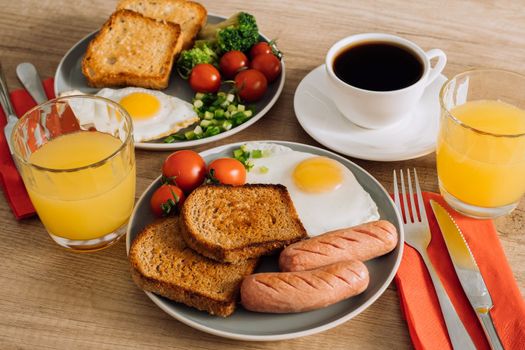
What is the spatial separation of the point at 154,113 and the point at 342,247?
116 cm

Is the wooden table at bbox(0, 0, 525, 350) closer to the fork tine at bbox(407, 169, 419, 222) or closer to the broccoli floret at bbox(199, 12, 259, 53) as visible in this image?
the fork tine at bbox(407, 169, 419, 222)

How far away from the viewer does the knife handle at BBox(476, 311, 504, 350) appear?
184cm

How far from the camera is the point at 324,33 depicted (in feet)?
11.2

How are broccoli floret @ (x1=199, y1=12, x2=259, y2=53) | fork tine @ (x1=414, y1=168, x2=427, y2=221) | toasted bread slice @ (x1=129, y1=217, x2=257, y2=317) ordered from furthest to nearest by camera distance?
broccoli floret @ (x1=199, y1=12, x2=259, y2=53), fork tine @ (x1=414, y1=168, x2=427, y2=221), toasted bread slice @ (x1=129, y1=217, x2=257, y2=317)

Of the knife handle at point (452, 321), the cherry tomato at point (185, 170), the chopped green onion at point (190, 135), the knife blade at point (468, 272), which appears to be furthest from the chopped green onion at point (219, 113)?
the knife handle at point (452, 321)

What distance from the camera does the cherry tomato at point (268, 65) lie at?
2.97 m

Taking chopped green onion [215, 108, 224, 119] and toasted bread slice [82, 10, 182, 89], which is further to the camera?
toasted bread slice [82, 10, 182, 89]

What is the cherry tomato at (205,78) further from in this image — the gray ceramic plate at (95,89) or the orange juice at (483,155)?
the orange juice at (483,155)

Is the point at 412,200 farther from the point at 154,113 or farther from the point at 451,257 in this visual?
the point at 154,113

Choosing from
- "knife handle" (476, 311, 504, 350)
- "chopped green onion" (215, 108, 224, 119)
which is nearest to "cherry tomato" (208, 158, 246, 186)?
"chopped green onion" (215, 108, 224, 119)

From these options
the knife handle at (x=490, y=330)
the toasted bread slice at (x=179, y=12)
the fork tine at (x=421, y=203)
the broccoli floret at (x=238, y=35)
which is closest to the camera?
the knife handle at (x=490, y=330)

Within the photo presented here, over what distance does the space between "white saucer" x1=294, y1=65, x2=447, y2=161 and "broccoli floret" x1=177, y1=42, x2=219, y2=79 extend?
471 millimetres

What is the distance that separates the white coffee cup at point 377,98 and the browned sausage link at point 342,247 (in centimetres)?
65

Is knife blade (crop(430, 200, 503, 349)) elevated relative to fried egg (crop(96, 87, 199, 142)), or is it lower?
lower
